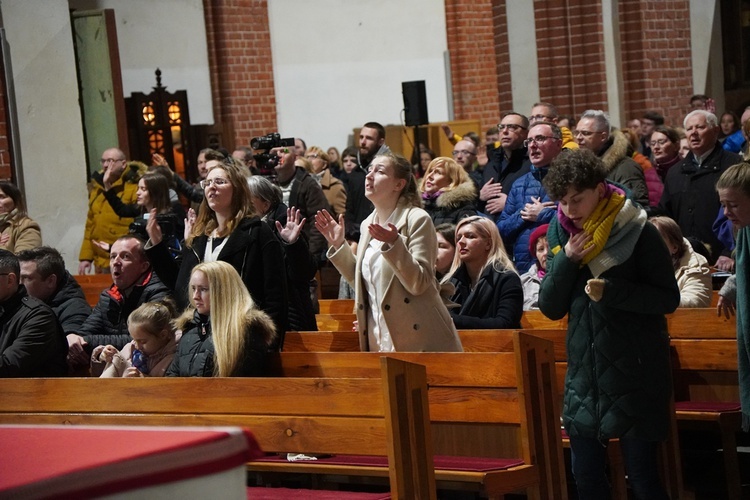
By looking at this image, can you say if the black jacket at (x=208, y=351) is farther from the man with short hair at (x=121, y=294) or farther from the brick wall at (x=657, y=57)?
the brick wall at (x=657, y=57)

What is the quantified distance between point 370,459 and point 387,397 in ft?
2.46

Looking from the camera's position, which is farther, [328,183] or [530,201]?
[328,183]

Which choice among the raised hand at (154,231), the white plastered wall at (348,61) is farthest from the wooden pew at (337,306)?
the white plastered wall at (348,61)

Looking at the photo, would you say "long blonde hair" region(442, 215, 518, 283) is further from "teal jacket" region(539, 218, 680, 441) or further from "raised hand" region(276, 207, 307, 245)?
"teal jacket" region(539, 218, 680, 441)

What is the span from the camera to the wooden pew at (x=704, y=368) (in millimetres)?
5008

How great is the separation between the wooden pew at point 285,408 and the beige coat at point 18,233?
2.97 meters

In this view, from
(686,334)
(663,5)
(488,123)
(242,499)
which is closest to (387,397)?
(686,334)

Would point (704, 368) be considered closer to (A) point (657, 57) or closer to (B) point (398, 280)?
(B) point (398, 280)

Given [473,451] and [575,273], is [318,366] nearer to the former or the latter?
[473,451]

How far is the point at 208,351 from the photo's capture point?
4902 millimetres

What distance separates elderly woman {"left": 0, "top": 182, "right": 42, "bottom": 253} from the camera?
791 centimetres

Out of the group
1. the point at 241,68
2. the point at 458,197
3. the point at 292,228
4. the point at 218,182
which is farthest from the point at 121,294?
the point at 241,68

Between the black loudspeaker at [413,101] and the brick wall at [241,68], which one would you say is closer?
the black loudspeaker at [413,101]

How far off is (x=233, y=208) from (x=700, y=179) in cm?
335
